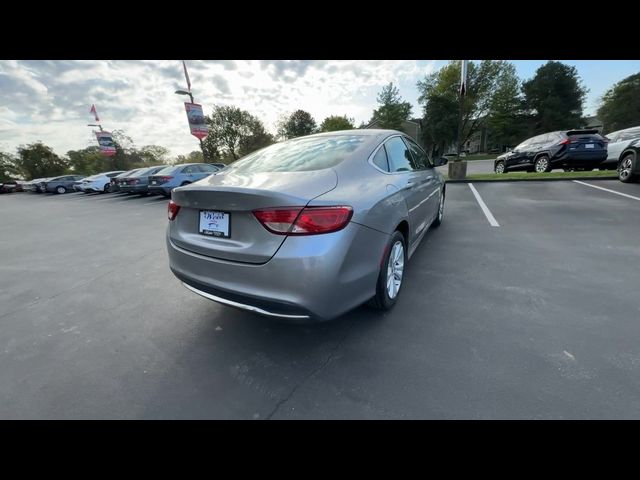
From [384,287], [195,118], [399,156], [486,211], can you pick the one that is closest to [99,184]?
[195,118]

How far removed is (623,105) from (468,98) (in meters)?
26.2

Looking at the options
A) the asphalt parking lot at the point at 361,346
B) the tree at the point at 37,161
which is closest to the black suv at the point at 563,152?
the asphalt parking lot at the point at 361,346

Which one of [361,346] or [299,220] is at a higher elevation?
[299,220]

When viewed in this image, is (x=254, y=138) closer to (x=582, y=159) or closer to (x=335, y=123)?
(x=335, y=123)

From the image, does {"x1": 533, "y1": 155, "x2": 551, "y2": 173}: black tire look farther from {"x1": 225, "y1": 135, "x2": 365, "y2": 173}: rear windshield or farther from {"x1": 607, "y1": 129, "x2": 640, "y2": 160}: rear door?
{"x1": 225, "y1": 135, "x2": 365, "y2": 173}: rear windshield

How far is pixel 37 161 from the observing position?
4653 cm

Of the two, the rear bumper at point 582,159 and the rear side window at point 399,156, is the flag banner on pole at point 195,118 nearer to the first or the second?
the rear side window at point 399,156

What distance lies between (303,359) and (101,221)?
28.2 ft

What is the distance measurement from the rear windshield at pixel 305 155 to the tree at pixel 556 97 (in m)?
54.6

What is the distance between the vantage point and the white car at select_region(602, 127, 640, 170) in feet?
29.6

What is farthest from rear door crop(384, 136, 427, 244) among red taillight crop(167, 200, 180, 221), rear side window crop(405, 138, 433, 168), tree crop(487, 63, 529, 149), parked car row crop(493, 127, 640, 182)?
tree crop(487, 63, 529, 149)

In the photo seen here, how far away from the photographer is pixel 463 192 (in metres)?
8.71
